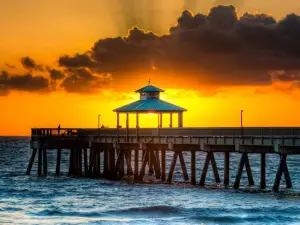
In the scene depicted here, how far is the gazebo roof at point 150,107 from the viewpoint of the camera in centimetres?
7244

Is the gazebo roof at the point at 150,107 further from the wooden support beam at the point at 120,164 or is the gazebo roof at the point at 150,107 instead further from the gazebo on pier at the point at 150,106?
the wooden support beam at the point at 120,164

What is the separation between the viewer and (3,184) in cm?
7019

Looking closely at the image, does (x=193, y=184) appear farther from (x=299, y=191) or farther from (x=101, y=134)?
(x=101, y=134)

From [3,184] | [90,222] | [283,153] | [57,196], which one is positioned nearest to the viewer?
[90,222]

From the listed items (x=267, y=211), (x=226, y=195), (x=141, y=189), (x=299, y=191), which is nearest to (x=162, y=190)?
(x=141, y=189)

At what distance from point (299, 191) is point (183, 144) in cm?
1008

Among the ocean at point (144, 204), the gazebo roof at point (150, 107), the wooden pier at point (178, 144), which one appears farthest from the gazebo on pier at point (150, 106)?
the ocean at point (144, 204)

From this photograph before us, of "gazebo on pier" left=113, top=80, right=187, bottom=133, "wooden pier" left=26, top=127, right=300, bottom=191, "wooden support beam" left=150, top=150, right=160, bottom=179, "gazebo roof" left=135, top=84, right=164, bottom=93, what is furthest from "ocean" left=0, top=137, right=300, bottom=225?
"gazebo roof" left=135, top=84, right=164, bottom=93

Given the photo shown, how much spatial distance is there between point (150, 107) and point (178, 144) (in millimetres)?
11371

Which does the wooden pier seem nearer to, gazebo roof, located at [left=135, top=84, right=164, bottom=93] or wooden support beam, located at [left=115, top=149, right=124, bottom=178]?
wooden support beam, located at [left=115, top=149, right=124, bottom=178]

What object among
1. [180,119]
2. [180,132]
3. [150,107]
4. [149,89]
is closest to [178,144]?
[180,132]

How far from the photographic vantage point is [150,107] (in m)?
72.9

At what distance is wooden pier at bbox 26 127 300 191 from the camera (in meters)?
53.1

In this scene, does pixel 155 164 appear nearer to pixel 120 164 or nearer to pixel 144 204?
pixel 120 164
